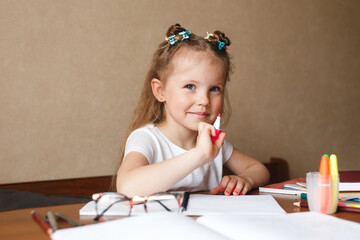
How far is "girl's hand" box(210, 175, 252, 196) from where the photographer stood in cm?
105

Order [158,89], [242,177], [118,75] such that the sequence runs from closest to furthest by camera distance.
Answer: [242,177]
[158,89]
[118,75]

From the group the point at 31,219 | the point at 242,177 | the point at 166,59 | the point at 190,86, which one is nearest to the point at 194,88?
the point at 190,86

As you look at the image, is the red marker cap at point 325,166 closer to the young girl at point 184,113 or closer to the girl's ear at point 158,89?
the young girl at point 184,113

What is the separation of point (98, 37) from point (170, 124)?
0.67 m

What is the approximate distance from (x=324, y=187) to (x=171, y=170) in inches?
14.5

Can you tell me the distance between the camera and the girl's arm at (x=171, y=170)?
3.09 feet

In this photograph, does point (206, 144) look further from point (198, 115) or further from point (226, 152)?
point (226, 152)

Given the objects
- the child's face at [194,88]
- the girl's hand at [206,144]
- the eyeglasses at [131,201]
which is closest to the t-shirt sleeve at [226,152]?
the child's face at [194,88]

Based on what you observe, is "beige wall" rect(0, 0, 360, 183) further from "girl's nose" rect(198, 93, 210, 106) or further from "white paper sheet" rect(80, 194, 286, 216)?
"white paper sheet" rect(80, 194, 286, 216)

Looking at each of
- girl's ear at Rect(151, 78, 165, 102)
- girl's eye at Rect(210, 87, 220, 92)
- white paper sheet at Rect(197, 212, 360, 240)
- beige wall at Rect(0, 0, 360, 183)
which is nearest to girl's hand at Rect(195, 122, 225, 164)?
white paper sheet at Rect(197, 212, 360, 240)

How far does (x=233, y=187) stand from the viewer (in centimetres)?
107

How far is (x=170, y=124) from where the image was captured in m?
1.43

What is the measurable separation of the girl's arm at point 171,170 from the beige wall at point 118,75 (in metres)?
0.89

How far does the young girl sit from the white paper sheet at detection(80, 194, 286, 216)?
0.12 metres
